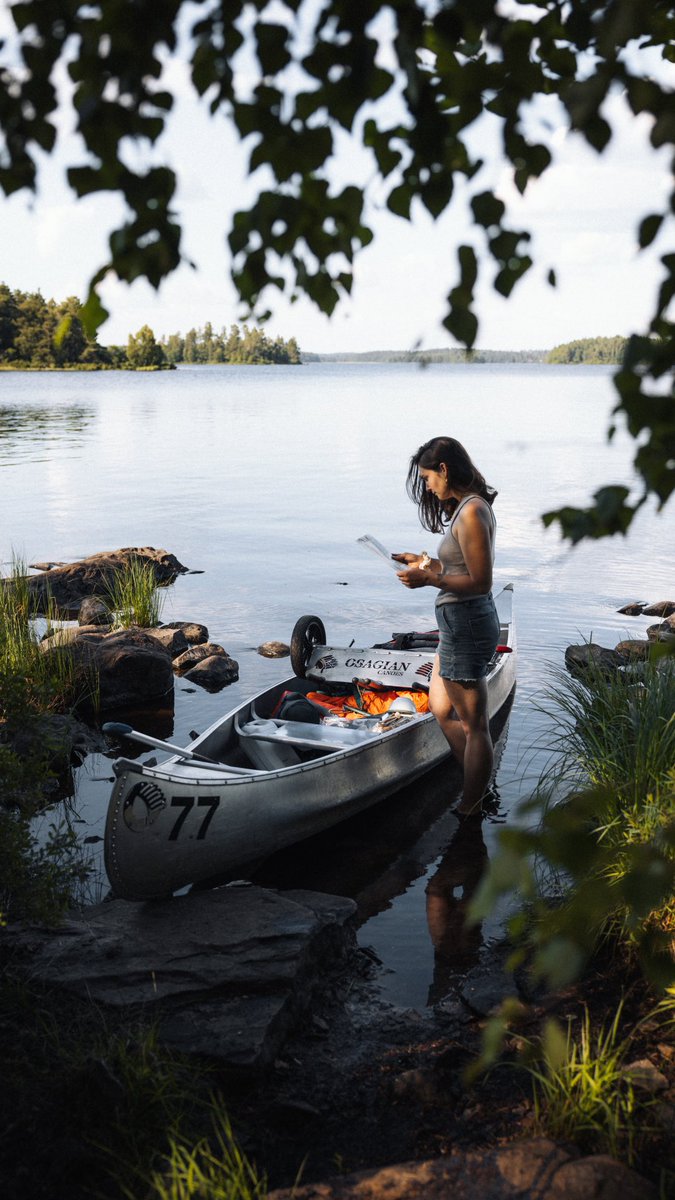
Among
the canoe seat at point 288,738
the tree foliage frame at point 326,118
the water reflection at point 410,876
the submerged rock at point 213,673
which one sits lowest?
the water reflection at point 410,876

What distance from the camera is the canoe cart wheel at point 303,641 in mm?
9234

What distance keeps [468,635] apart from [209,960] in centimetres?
268

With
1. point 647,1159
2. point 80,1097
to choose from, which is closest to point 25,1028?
point 80,1097

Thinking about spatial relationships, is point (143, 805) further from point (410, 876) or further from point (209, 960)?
point (410, 876)

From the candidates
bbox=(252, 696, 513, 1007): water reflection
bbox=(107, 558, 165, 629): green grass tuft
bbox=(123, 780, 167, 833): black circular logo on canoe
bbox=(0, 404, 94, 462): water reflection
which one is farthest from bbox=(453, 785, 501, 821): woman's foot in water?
bbox=(0, 404, 94, 462): water reflection

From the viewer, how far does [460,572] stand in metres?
6.44

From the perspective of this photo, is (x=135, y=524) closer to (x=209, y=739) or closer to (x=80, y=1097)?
(x=209, y=739)

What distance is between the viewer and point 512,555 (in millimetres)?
19797

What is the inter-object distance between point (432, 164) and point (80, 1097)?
3.11m

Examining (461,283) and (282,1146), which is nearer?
(461,283)

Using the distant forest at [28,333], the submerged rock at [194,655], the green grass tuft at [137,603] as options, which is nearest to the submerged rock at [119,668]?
the submerged rock at [194,655]

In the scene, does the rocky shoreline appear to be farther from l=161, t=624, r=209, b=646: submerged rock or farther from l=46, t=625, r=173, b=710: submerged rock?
l=161, t=624, r=209, b=646: submerged rock

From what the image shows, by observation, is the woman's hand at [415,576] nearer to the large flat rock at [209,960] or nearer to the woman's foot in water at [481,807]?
the woman's foot in water at [481,807]

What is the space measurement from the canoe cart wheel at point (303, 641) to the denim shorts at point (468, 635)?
102 inches
